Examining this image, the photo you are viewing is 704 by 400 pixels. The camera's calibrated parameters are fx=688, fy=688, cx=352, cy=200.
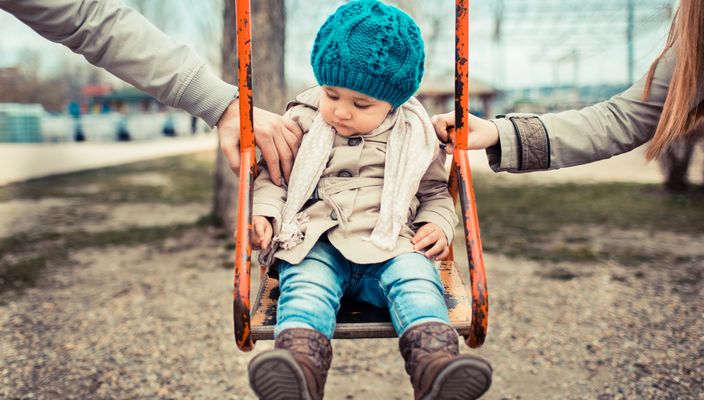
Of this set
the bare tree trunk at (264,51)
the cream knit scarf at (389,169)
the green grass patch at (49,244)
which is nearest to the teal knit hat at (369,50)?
the cream knit scarf at (389,169)

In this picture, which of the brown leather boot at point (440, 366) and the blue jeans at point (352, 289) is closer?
the brown leather boot at point (440, 366)

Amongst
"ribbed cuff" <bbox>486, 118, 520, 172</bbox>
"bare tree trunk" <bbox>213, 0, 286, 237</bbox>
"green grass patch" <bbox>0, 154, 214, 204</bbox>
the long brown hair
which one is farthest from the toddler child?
"green grass patch" <bbox>0, 154, 214, 204</bbox>

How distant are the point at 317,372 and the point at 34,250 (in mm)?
4898

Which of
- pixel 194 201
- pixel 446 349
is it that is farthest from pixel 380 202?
pixel 194 201

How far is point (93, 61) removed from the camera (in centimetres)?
199

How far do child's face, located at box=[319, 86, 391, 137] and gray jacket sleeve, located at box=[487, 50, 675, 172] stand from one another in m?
0.37

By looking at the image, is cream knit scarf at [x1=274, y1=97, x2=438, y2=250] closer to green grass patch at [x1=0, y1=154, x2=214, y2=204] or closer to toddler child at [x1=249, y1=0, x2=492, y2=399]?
toddler child at [x1=249, y1=0, x2=492, y2=399]

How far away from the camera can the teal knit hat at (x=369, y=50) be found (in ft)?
5.72

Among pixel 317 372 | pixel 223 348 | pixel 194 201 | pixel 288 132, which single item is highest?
pixel 288 132

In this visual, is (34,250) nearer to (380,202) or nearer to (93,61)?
(93,61)

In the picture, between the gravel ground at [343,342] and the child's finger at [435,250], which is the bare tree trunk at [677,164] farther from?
the child's finger at [435,250]

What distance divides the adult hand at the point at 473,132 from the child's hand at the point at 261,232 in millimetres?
558

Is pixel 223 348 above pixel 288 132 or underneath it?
underneath

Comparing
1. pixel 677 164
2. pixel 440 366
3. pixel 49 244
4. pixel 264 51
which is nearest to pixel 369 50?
pixel 440 366
